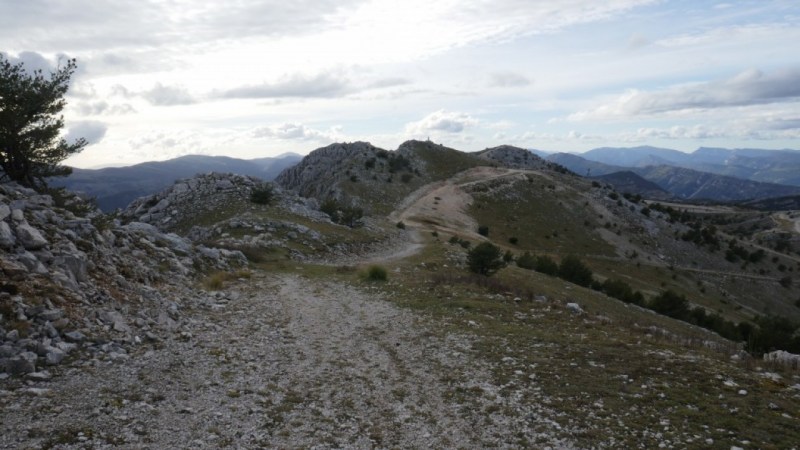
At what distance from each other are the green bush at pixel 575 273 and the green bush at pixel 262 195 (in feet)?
98.0

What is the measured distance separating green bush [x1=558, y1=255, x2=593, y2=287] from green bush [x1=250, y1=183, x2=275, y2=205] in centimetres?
2988

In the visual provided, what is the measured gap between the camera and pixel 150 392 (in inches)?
422

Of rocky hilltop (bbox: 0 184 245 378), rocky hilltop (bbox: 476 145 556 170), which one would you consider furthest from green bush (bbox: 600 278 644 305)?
rocky hilltop (bbox: 476 145 556 170)

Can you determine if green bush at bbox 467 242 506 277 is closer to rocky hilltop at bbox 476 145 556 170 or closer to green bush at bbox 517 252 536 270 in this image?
green bush at bbox 517 252 536 270

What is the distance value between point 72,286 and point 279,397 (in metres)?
8.19

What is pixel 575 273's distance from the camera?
48.2 m

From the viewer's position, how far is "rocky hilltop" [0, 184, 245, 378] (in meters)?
11.7

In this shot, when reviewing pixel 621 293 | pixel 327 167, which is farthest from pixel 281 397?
pixel 327 167

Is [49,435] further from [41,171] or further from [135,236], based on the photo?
[41,171]

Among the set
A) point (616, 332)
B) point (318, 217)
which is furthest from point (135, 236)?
point (318, 217)

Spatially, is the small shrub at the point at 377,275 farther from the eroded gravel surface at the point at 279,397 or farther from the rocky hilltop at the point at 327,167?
the rocky hilltop at the point at 327,167

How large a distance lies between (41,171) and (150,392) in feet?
57.2

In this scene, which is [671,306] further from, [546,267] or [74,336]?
[74,336]

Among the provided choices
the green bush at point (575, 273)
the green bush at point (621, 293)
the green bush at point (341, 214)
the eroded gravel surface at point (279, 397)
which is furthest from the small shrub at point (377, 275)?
the green bush at point (575, 273)
